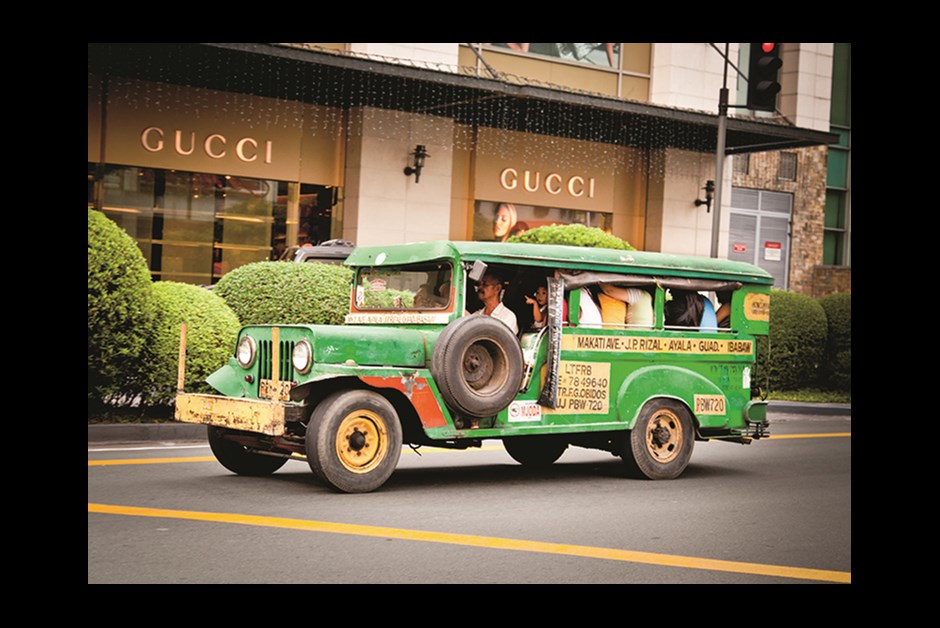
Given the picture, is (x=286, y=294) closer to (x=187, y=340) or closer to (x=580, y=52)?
(x=187, y=340)

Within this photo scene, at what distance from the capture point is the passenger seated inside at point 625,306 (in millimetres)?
10961

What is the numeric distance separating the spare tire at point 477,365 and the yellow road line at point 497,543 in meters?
1.90

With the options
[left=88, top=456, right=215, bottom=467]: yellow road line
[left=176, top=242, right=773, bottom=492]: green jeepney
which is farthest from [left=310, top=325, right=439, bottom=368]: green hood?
[left=88, top=456, right=215, bottom=467]: yellow road line

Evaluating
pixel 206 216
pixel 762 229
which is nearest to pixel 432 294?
pixel 206 216

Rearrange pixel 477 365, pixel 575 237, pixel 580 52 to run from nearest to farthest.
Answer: pixel 477 365
pixel 575 237
pixel 580 52

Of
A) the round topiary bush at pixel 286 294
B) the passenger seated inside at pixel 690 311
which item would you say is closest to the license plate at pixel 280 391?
the passenger seated inside at pixel 690 311

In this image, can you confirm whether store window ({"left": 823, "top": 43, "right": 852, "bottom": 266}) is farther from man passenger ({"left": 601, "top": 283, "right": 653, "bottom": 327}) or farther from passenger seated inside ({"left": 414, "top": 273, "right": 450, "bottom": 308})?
passenger seated inside ({"left": 414, "top": 273, "right": 450, "bottom": 308})

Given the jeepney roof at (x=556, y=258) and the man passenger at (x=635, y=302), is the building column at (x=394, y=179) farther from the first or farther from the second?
the man passenger at (x=635, y=302)

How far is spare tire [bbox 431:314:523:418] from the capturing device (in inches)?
379

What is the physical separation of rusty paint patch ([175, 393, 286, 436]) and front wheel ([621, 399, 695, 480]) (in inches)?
136

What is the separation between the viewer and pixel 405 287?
35.3 ft

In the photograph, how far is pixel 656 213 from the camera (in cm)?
2833

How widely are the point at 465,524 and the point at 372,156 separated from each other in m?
16.0

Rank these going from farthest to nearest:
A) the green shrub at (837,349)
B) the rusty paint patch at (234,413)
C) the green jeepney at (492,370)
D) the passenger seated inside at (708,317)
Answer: the green shrub at (837,349), the passenger seated inside at (708,317), the green jeepney at (492,370), the rusty paint patch at (234,413)
